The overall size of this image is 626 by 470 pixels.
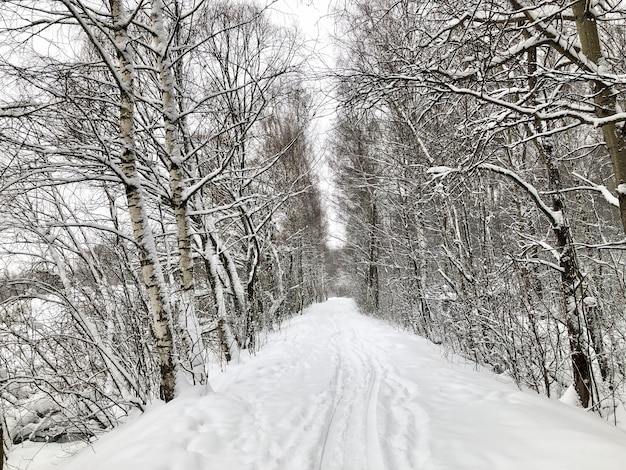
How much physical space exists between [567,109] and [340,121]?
2.37m

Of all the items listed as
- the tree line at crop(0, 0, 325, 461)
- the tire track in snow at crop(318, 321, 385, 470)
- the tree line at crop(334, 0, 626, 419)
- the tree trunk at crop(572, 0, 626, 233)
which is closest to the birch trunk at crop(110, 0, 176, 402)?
the tree line at crop(0, 0, 325, 461)

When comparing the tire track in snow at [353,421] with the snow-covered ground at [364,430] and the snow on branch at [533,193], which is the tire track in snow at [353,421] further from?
the snow on branch at [533,193]

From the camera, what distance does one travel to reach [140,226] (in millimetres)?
4281

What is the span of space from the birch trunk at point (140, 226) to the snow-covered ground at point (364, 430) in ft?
2.03

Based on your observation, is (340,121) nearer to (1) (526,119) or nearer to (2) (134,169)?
(1) (526,119)

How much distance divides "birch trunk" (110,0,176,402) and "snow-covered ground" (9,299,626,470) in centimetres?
62

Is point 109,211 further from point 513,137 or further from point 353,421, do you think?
point 513,137

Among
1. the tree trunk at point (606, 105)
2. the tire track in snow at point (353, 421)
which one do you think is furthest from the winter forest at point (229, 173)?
the tire track in snow at point (353, 421)

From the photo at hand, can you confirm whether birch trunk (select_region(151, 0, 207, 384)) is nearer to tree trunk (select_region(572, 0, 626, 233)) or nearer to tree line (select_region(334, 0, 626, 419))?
tree line (select_region(334, 0, 626, 419))

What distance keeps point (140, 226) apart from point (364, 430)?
364 centimetres

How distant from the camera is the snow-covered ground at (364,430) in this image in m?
2.81

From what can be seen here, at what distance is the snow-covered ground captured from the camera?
281cm

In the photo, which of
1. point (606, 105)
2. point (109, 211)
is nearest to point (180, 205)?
point (109, 211)

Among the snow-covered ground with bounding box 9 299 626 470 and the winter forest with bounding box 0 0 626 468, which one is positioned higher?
the winter forest with bounding box 0 0 626 468
